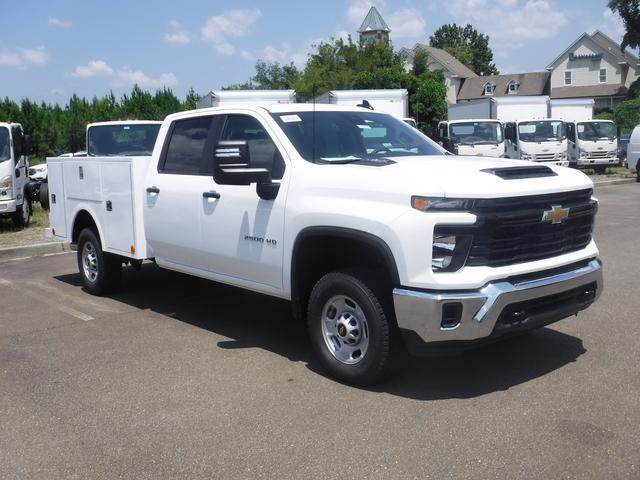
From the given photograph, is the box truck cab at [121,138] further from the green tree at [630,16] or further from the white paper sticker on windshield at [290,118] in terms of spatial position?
the green tree at [630,16]

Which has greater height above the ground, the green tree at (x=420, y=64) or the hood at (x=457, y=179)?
the green tree at (x=420, y=64)

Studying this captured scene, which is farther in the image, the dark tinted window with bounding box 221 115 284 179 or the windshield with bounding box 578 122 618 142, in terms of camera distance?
the windshield with bounding box 578 122 618 142

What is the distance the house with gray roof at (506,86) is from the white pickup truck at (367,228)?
7162 cm

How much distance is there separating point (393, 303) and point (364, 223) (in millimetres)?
563

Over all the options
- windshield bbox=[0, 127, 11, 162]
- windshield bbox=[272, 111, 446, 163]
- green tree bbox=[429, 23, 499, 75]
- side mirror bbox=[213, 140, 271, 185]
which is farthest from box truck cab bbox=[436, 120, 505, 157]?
green tree bbox=[429, 23, 499, 75]

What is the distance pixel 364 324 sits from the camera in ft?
16.6

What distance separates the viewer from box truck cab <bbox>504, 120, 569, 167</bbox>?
2458cm

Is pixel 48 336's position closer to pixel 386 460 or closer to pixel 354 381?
pixel 354 381

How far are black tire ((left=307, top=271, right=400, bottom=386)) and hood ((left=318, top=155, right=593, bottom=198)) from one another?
66 cm

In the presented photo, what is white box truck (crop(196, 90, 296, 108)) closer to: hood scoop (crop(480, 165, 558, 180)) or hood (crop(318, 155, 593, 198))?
hood (crop(318, 155, 593, 198))

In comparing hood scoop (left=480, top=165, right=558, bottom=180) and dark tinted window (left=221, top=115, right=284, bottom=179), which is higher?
dark tinted window (left=221, top=115, right=284, bottom=179)

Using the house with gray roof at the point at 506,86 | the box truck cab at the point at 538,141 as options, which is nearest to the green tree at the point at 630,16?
the house with gray roof at the point at 506,86

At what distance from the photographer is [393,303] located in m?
4.83

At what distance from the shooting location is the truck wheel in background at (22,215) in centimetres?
1488
